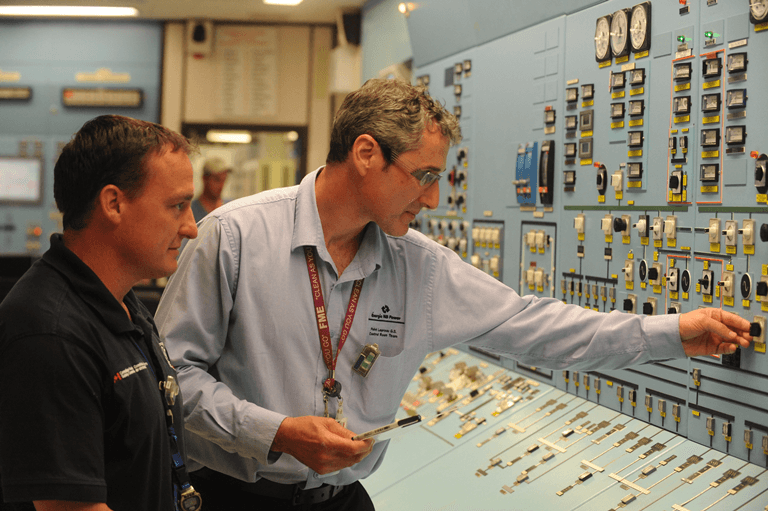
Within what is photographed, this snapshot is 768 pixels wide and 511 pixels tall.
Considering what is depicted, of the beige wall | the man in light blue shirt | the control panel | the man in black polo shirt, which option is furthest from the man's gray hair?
the beige wall

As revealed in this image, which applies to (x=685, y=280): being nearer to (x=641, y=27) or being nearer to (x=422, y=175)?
(x=641, y=27)

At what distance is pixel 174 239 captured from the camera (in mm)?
1326

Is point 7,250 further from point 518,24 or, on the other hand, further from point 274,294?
point 274,294

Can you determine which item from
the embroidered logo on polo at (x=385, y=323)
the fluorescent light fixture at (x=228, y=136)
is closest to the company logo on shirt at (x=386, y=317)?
the embroidered logo on polo at (x=385, y=323)

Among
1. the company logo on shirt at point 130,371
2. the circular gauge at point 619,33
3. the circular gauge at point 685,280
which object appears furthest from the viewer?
the circular gauge at point 619,33

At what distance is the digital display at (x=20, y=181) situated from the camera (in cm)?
778

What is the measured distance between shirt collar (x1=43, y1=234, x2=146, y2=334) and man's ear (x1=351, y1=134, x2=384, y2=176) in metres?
0.76

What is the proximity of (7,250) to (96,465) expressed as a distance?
7772mm

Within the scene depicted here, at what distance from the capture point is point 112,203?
47.6 inches

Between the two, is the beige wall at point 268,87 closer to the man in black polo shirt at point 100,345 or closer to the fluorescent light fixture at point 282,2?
the fluorescent light fixture at point 282,2

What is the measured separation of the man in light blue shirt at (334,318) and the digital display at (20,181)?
6996mm

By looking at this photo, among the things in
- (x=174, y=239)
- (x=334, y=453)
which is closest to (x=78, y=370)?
(x=174, y=239)

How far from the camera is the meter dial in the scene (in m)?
2.81

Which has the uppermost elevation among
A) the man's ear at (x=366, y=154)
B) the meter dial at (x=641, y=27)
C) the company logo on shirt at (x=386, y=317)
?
the meter dial at (x=641, y=27)
